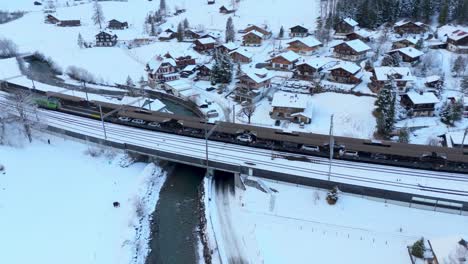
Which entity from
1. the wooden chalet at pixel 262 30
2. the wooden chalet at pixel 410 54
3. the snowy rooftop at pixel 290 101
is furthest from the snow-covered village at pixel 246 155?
the wooden chalet at pixel 262 30

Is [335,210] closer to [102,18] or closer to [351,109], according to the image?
[351,109]

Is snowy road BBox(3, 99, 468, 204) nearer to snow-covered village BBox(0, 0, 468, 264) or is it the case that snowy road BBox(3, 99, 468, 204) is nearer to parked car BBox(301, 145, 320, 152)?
snow-covered village BBox(0, 0, 468, 264)

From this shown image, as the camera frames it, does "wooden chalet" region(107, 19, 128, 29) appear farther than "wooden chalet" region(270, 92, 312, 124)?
Yes

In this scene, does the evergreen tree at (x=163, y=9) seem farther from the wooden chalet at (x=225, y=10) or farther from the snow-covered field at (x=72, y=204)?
the snow-covered field at (x=72, y=204)

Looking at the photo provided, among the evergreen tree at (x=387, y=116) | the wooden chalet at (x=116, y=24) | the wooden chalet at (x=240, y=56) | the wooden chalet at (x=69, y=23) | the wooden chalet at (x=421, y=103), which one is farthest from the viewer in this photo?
the wooden chalet at (x=69, y=23)

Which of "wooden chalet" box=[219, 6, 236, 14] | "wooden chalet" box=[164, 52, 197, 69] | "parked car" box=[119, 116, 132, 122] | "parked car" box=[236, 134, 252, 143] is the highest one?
"wooden chalet" box=[219, 6, 236, 14]

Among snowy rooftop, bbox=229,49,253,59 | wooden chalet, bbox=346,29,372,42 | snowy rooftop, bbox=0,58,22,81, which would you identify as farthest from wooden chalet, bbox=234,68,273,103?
snowy rooftop, bbox=0,58,22,81
